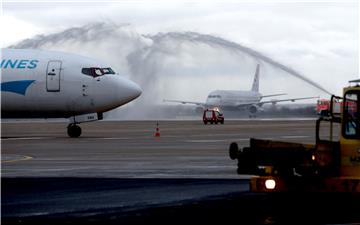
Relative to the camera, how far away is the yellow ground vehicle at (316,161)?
14500mm

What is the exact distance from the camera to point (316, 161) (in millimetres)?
14562

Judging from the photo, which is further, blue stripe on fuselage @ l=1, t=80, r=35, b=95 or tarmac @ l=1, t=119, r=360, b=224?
blue stripe on fuselage @ l=1, t=80, r=35, b=95

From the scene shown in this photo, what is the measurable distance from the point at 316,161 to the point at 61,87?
94.0ft

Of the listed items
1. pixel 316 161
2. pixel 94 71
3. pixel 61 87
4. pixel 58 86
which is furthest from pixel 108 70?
pixel 316 161

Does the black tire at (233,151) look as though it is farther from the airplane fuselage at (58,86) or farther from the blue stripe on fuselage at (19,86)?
the blue stripe on fuselage at (19,86)

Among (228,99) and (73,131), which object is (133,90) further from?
(228,99)

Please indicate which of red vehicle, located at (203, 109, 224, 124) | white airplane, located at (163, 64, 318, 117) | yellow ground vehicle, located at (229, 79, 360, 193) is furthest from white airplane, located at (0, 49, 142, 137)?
white airplane, located at (163, 64, 318, 117)

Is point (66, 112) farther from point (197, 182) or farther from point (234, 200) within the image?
point (234, 200)

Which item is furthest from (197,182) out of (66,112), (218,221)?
(66,112)

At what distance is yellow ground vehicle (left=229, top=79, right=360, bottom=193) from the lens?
47.6 feet

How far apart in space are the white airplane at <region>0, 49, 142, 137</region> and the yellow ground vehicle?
91.0 ft

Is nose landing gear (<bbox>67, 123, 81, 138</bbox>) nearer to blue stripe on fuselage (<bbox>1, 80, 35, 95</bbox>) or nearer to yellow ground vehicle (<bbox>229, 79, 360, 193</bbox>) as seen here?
blue stripe on fuselage (<bbox>1, 80, 35, 95</bbox>)

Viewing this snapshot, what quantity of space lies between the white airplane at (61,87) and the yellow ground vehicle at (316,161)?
1092 inches

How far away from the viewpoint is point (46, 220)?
13250mm
